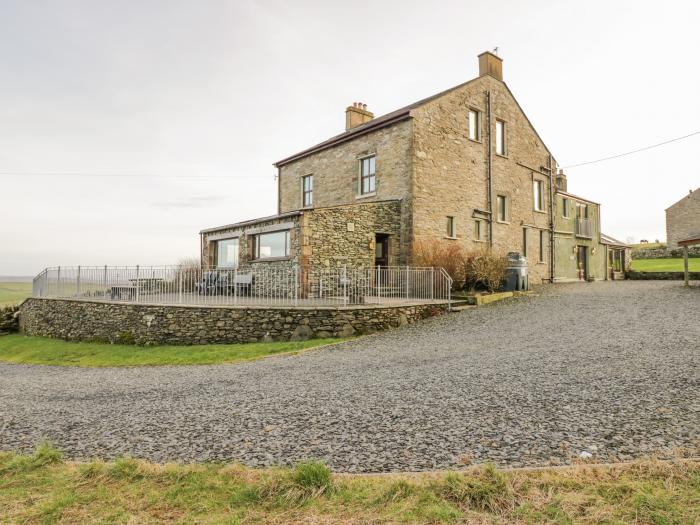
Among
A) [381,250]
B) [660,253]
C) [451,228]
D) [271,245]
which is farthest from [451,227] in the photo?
[660,253]

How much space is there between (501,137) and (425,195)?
301 inches

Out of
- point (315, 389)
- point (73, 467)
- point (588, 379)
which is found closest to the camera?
point (73, 467)

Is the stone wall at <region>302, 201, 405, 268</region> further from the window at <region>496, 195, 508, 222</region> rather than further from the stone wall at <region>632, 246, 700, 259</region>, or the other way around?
the stone wall at <region>632, 246, 700, 259</region>

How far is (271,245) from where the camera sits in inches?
732

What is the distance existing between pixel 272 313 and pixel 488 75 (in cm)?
1771

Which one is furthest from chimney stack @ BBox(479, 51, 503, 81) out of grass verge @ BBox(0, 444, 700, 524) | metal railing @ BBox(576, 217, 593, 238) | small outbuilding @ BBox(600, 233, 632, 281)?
grass verge @ BBox(0, 444, 700, 524)

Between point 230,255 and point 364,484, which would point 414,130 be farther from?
point 364,484

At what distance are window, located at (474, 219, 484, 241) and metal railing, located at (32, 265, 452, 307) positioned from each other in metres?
5.06

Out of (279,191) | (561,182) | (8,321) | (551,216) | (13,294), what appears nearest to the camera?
(8,321)

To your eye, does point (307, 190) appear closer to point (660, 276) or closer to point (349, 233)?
point (349, 233)

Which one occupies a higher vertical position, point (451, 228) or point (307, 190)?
point (307, 190)

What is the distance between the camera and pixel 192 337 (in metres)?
13.6

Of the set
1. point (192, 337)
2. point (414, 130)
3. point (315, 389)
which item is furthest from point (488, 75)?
point (315, 389)

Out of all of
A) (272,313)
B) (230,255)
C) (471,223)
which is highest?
(471,223)
